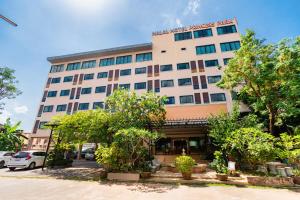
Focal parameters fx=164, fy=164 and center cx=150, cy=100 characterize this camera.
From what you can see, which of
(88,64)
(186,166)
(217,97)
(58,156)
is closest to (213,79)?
(217,97)

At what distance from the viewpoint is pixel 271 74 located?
15078 mm

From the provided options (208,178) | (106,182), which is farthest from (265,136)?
(106,182)

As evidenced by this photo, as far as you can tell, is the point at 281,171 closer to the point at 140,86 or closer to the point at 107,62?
the point at 140,86

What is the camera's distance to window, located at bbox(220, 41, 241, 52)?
28750mm

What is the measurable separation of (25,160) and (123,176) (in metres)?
10.9

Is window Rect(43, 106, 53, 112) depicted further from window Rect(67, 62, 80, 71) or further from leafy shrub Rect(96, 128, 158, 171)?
leafy shrub Rect(96, 128, 158, 171)

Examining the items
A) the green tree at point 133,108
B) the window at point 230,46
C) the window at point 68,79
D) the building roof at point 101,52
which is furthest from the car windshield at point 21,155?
the window at point 230,46

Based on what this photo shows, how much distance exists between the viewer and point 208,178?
1131 cm

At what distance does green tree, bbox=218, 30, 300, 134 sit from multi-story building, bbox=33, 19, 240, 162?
7741mm

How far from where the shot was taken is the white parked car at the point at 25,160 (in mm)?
15419

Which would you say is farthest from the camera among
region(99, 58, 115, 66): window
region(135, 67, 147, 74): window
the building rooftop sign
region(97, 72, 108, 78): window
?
region(99, 58, 115, 66): window

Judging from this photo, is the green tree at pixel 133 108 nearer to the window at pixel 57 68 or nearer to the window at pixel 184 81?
the window at pixel 184 81

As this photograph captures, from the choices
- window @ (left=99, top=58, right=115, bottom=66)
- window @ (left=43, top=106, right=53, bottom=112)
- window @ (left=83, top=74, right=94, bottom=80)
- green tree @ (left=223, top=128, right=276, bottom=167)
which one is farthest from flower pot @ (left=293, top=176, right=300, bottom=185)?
window @ (left=43, top=106, right=53, bottom=112)

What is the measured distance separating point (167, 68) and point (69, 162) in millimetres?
21359
